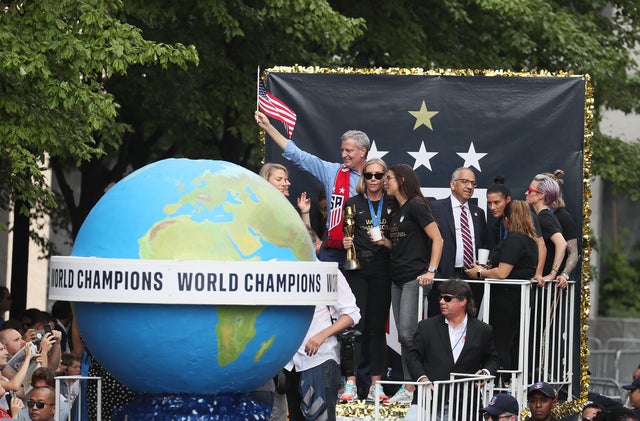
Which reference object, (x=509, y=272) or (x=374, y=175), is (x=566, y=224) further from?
(x=374, y=175)

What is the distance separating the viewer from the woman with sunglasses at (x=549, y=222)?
1321 cm

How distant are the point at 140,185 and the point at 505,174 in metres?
7.65

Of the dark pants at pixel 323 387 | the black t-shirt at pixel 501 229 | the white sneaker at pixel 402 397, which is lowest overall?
the white sneaker at pixel 402 397

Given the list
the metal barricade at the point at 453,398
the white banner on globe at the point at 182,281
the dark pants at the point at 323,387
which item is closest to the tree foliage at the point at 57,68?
the metal barricade at the point at 453,398

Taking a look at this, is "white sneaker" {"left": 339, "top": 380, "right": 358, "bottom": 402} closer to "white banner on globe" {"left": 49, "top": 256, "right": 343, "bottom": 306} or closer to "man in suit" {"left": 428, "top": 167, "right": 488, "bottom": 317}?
"man in suit" {"left": 428, "top": 167, "right": 488, "bottom": 317}

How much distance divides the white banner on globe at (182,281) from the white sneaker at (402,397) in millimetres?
4803

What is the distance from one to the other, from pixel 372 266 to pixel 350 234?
1.28 feet

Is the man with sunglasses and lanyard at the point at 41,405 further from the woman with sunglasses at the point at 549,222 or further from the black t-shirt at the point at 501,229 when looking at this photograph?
the woman with sunglasses at the point at 549,222

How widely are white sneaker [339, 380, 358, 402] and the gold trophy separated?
994mm

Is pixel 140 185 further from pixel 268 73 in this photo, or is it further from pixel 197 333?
pixel 268 73

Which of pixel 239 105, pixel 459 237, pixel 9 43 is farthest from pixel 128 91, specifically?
pixel 459 237

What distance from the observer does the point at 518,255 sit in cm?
1284

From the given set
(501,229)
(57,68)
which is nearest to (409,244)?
(501,229)

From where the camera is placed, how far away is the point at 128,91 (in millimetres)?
21250
